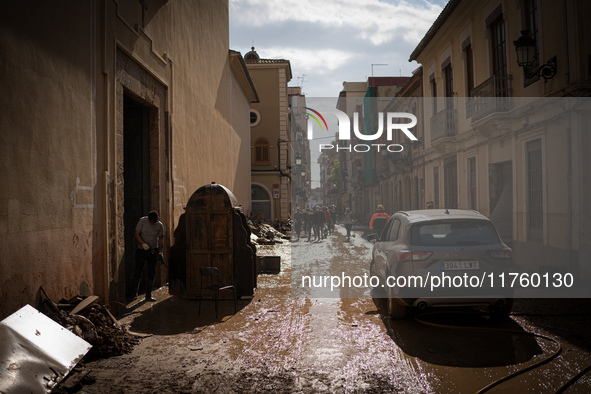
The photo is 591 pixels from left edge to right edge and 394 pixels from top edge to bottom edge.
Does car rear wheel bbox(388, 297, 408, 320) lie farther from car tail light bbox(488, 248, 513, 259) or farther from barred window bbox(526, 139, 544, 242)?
barred window bbox(526, 139, 544, 242)

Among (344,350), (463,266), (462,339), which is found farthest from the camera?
(463,266)

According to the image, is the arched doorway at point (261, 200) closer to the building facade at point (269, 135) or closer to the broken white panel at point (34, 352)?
the building facade at point (269, 135)

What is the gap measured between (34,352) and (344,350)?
122 inches

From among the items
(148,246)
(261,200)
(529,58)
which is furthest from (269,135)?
(148,246)

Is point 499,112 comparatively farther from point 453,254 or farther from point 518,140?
point 453,254

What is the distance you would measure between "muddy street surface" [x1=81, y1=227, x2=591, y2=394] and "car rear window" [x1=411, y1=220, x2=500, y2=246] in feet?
3.63

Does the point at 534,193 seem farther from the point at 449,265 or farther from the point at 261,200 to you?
the point at 261,200

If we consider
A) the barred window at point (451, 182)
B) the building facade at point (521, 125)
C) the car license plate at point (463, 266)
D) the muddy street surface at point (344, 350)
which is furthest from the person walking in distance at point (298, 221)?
the car license plate at point (463, 266)

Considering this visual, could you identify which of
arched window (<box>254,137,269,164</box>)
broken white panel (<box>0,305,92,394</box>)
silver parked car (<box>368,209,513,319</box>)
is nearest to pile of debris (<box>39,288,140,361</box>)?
broken white panel (<box>0,305,92,394</box>)

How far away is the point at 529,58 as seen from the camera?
1035cm

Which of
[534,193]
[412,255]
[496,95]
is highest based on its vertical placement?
[496,95]

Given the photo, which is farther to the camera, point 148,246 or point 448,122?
point 448,122

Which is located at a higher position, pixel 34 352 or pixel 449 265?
pixel 449 265

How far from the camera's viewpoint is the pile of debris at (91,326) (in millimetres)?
5336
